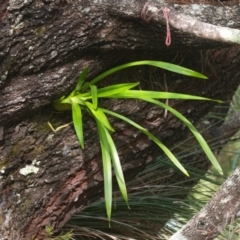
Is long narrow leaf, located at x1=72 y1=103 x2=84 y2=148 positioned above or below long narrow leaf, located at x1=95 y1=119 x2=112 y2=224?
above

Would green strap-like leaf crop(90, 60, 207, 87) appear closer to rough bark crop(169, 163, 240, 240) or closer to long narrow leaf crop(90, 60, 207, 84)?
long narrow leaf crop(90, 60, 207, 84)

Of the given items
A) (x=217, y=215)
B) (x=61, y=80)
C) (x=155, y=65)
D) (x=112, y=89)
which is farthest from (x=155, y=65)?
(x=217, y=215)

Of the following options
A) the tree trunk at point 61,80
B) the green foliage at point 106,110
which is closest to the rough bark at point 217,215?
the green foliage at point 106,110

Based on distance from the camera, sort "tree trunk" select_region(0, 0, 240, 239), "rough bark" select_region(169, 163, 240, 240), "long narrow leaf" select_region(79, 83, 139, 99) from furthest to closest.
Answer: "long narrow leaf" select_region(79, 83, 139, 99), "tree trunk" select_region(0, 0, 240, 239), "rough bark" select_region(169, 163, 240, 240)

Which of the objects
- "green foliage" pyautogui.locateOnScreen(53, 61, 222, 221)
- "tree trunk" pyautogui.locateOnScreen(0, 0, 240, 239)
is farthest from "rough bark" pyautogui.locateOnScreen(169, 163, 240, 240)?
"tree trunk" pyautogui.locateOnScreen(0, 0, 240, 239)

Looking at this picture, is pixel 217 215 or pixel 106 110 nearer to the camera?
pixel 217 215

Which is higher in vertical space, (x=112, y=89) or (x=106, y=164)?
(x=112, y=89)

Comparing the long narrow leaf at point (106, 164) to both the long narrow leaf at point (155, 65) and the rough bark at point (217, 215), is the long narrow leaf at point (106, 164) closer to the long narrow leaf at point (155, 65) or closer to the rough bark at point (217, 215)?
the long narrow leaf at point (155, 65)

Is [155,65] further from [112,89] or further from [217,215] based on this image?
[217,215]
